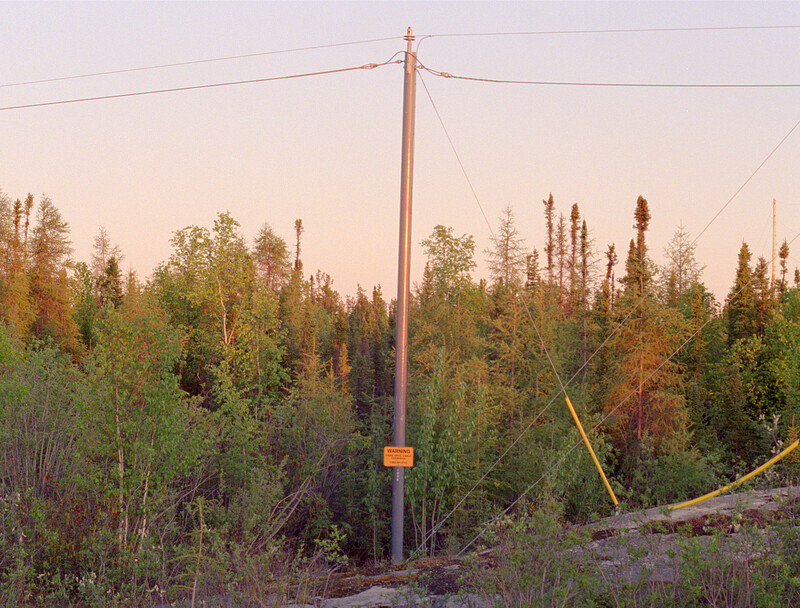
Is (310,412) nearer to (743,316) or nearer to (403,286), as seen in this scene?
(403,286)

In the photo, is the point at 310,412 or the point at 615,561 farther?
the point at 310,412

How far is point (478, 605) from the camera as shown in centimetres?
556

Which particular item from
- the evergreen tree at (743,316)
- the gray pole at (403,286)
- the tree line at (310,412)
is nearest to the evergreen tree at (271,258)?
the tree line at (310,412)

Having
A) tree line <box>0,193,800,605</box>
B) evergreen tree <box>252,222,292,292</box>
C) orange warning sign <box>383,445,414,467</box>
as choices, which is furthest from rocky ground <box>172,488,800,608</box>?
evergreen tree <box>252,222,292,292</box>

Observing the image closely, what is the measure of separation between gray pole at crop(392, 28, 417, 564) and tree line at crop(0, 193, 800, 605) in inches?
35.1

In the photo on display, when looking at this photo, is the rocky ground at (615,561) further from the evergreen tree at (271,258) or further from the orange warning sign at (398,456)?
the evergreen tree at (271,258)

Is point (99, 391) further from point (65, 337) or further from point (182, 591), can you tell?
point (65, 337)

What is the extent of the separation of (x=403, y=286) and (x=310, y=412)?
7.32 m

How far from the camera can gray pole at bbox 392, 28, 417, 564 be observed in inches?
444

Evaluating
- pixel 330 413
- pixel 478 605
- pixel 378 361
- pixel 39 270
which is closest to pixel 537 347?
pixel 330 413

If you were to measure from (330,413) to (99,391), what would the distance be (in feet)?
29.7

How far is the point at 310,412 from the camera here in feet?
58.2

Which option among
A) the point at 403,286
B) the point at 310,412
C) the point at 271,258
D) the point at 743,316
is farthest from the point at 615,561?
the point at 271,258

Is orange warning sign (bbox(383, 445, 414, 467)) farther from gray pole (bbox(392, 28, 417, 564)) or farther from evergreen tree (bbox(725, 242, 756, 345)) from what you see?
evergreen tree (bbox(725, 242, 756, 345))
